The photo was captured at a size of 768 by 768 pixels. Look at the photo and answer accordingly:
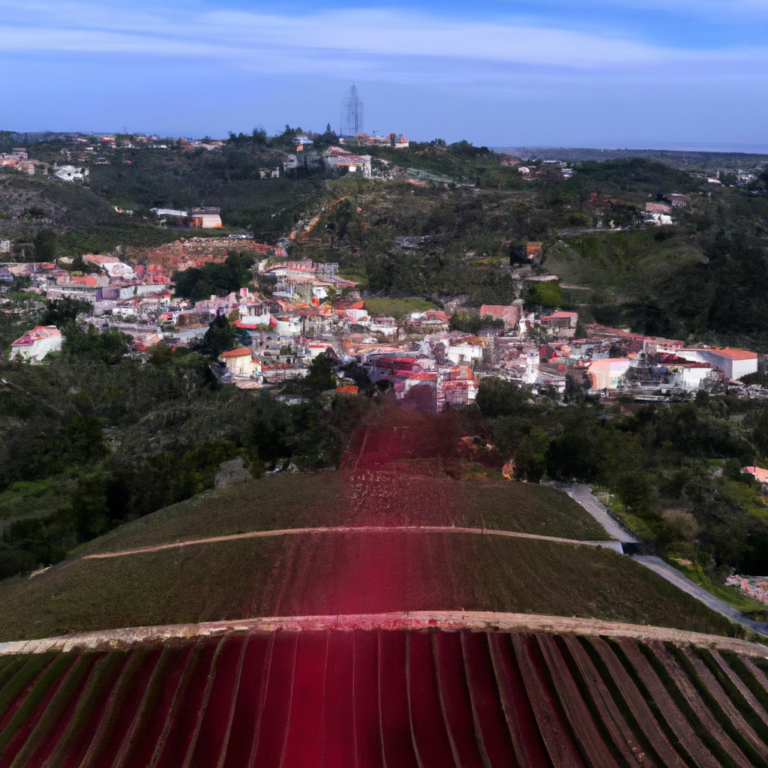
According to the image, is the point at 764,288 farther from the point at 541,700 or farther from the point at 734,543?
the point at 541,700

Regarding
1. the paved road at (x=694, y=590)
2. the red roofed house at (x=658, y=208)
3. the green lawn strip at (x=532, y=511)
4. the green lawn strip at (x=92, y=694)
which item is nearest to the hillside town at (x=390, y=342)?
the green lawn strip at (x=532, y=511)

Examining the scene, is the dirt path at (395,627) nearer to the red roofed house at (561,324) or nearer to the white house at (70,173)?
the red roofed house at (561,324)

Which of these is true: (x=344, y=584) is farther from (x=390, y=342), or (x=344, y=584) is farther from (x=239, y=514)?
(x=390, y=342)

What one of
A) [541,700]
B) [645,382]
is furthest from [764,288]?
[541,700]

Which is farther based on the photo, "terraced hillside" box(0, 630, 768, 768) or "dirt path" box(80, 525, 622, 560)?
Result: "dirt path" box(80, 525, 622, 560)

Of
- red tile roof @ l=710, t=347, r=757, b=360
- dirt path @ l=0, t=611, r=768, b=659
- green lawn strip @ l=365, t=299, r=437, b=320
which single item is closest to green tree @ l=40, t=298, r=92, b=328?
green lawn strip @ l=365, t=299, r=437, b=320

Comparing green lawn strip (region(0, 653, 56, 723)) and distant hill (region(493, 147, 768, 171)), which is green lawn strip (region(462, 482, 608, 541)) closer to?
green lawn strip (region(0, 653, 56, 723))
